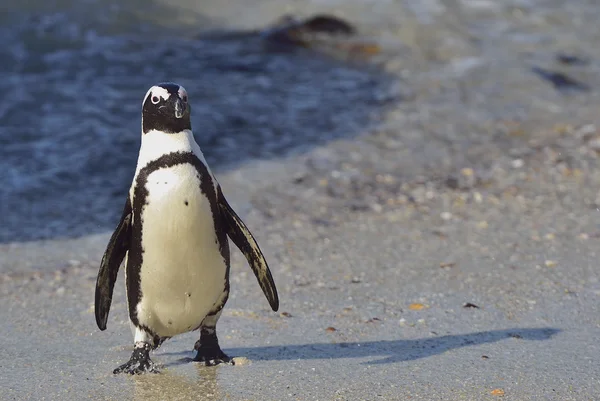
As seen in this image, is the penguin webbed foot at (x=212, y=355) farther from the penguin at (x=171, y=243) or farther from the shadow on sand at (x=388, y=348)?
the shadow on sand at (x=388, y=348)

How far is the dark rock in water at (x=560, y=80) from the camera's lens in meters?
8.75

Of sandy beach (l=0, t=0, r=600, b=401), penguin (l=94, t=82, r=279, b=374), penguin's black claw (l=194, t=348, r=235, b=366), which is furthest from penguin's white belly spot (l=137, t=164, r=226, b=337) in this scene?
sandy beach (l=0, t=0, r=600, b=401)

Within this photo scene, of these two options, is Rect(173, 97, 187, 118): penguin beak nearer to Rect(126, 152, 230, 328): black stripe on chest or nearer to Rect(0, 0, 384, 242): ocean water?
Rect(126, 152, 230, 328): black stripe on chest

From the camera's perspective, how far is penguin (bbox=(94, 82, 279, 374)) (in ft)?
11.0

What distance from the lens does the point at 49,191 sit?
643cm

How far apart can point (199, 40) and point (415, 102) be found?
3274mm

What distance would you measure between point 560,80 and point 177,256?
638 cm

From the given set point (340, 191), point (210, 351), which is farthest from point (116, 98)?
point (210, 351)

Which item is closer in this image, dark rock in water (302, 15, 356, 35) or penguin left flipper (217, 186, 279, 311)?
penguin left flipper (217, 186, 279, 311)

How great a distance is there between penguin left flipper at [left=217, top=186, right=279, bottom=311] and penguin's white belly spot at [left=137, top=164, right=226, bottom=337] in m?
0.10

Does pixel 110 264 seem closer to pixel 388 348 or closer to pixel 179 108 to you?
pixel 179 108

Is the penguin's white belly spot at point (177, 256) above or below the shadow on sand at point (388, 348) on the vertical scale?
above

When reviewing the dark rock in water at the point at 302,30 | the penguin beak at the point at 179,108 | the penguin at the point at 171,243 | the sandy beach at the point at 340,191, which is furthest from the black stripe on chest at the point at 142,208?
the dark rock in water at the point at 302,30

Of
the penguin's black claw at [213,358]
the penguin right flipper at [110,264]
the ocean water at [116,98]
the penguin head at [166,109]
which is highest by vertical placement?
the penguin head at [166,109]
